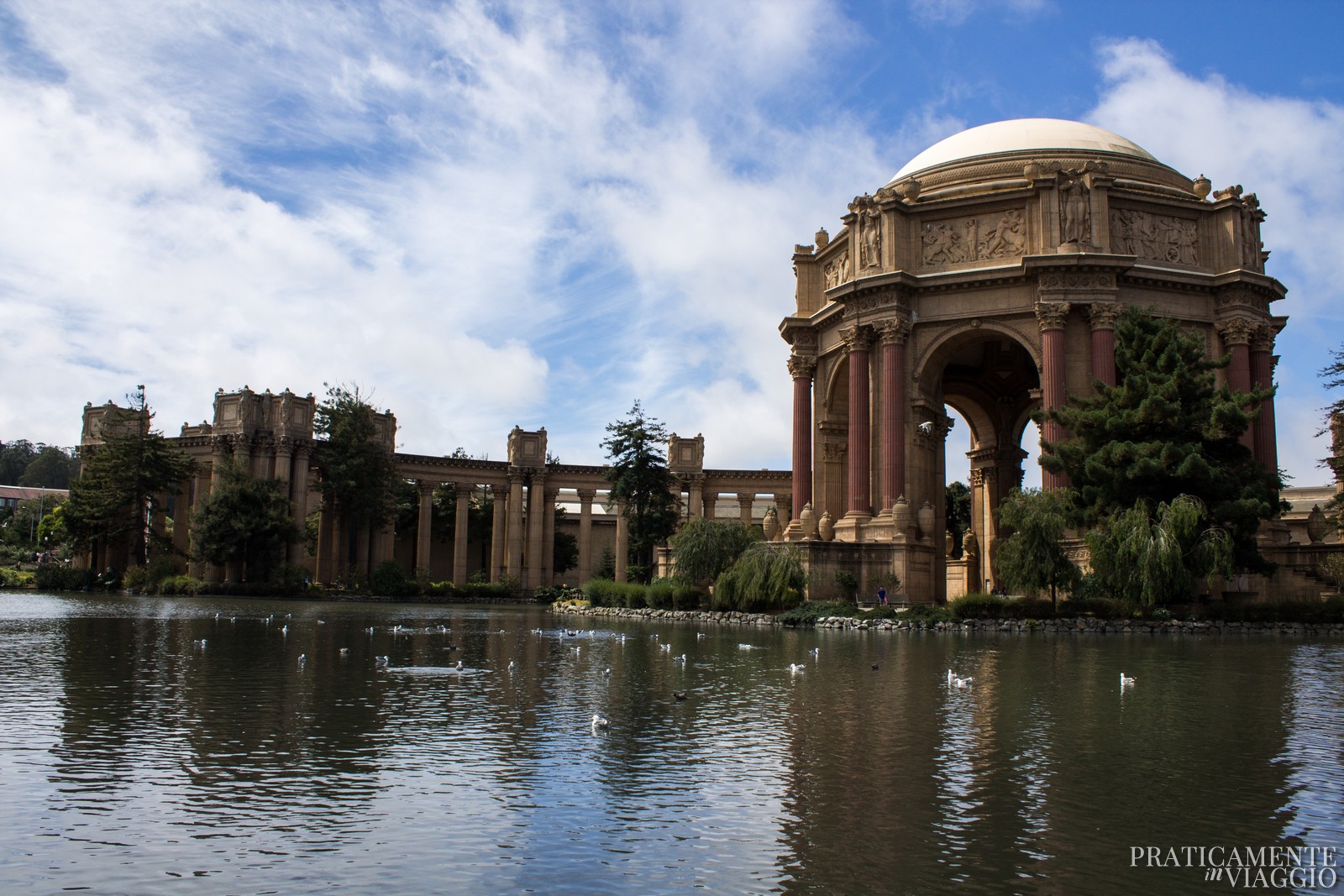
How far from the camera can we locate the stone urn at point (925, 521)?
41.5m

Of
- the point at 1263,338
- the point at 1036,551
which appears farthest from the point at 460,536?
the point at 1263,338

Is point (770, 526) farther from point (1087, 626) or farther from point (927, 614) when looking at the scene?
point (1087, 626)

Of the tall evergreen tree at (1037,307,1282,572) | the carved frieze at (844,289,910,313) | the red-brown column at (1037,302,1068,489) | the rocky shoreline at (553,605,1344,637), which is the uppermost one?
the carved frieze at (844,289,910,313)

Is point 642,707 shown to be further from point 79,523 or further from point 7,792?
point 79,523

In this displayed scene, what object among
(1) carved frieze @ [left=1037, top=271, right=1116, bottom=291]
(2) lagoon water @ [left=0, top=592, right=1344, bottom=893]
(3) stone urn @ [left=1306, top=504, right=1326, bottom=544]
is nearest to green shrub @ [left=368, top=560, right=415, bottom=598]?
(1) carved frieze @ [left=1037, top=271, right=1116, bottom=291]

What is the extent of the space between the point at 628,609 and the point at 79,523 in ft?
125

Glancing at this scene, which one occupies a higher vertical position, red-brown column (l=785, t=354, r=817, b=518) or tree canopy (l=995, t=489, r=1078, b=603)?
red-brown column (l=785, t=354, r=817, b=518)

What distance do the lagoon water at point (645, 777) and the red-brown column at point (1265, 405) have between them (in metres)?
27.2

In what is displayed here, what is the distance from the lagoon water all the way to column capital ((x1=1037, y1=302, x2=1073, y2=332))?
23808mm

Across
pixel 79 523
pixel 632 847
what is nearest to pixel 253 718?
pixel 632 847

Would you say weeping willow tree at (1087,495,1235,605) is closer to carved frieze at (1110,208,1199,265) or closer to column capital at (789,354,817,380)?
carved frieze at (1110,208,1199,265)

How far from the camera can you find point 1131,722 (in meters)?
12.4

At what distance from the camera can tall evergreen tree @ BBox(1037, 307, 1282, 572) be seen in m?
31.4

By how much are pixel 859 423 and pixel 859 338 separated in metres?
3.44
